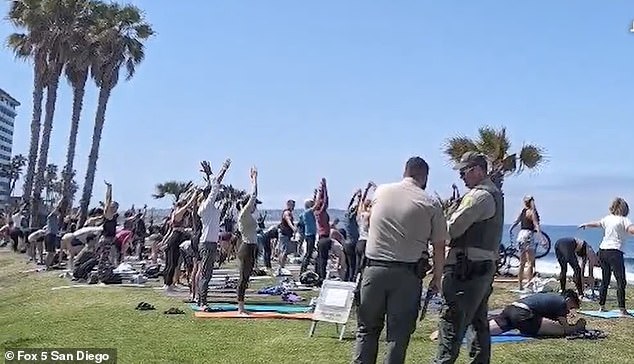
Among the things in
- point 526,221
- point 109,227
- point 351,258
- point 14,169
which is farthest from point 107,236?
point 14,169

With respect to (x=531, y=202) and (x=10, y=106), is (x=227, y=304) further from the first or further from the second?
(x=10, y=106)

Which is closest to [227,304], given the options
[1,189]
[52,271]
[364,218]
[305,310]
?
[305,310]

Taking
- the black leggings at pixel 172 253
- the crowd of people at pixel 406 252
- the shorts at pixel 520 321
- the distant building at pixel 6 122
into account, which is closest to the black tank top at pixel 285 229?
the crowd of people at pixel 406 252

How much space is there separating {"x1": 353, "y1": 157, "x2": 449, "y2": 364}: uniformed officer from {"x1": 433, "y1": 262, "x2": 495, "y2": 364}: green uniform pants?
0.83 ft

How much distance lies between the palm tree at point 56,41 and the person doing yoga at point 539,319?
28.8 meters

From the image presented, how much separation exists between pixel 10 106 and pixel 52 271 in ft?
487

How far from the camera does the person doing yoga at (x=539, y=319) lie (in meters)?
8.97

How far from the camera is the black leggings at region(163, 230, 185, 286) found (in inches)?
535

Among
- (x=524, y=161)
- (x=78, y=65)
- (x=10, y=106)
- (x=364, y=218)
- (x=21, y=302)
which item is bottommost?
(x=21, y=302)

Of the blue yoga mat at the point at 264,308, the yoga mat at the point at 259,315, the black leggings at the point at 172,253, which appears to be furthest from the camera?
the black leggings at the point at 172,253

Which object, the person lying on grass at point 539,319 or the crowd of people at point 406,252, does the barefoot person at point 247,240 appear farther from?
the person lying on grass at point 539,319

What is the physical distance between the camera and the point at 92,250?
16453 mm

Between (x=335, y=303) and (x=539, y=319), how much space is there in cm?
228

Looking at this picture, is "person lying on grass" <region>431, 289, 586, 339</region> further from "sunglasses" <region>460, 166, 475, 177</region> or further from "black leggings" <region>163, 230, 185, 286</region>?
"black leggings" <region>163, 230, 185, 286</region>
